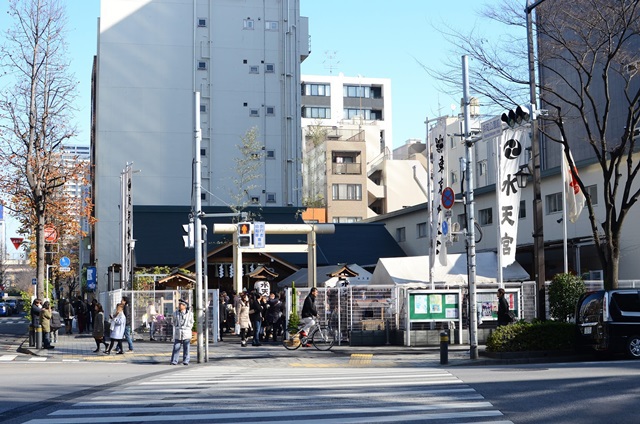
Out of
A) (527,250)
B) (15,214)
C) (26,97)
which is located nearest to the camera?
(26,97)

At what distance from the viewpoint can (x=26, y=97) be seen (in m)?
31.3

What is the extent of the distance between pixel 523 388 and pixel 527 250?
24.9 meters

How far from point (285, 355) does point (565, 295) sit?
8.65m

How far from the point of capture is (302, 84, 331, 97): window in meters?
96.2

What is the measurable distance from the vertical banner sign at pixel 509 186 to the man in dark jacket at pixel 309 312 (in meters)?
6.31

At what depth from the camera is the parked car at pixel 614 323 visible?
65.4 feet

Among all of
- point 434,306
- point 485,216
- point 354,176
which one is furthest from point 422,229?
point 354,176

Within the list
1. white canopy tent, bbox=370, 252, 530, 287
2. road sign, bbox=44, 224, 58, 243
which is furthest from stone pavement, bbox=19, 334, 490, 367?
road sign, bbox=44, 224, 58, 243

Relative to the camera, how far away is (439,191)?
26.8m

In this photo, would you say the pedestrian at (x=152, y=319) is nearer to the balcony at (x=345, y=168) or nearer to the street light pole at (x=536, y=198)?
the street light pole at (x=536, y=198)

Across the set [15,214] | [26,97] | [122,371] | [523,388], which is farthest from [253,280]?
[523,388]

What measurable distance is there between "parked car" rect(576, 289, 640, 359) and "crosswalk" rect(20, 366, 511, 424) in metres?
4.79

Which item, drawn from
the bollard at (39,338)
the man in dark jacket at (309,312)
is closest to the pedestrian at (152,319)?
the bollard at (39,338)

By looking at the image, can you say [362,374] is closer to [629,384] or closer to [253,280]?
[629,384]
